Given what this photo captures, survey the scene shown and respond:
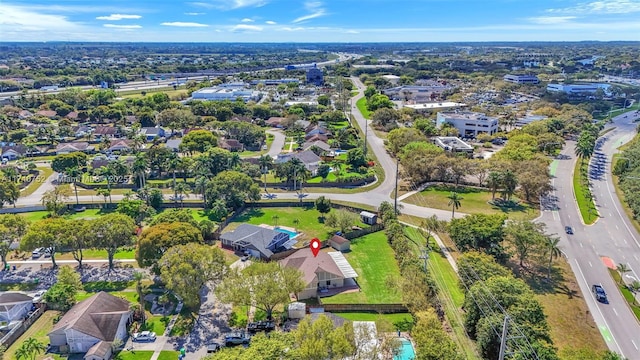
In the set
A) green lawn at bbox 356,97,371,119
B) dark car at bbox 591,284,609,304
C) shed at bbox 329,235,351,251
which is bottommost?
dark car at bbox 591,284,609,304

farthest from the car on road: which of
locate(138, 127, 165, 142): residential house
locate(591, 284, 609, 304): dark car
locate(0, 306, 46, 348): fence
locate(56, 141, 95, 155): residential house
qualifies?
locate(138, 127, 165, 142): residential house

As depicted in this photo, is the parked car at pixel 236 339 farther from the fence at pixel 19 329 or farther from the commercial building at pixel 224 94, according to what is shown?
the commercial building at pixel 224 94

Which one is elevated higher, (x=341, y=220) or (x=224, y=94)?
(x=224, y=94)

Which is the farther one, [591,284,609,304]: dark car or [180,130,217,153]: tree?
[180,130,217,153]: tree

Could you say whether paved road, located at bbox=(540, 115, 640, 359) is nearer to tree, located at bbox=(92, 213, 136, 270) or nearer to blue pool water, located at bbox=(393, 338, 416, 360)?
blue pool water, located at bbox=(393, 338, 416, 360)

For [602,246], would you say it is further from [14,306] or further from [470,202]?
[14,306]

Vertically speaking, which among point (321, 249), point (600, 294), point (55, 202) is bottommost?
point (600, 294)

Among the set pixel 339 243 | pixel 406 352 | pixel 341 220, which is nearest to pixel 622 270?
pixel 406 352
